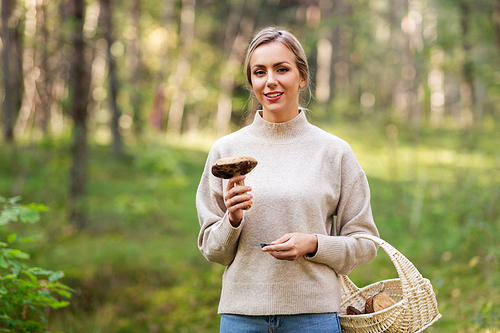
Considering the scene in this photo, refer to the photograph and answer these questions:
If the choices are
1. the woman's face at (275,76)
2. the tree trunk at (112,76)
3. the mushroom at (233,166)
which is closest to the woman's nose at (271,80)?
the woman's face at (275,76)

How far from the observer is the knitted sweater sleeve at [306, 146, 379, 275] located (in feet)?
7.01

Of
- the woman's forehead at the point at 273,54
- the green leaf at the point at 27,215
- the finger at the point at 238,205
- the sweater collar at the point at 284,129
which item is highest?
the woman's forehead at the point at 273,54

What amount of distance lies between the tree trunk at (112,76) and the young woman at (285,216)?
10.3 m

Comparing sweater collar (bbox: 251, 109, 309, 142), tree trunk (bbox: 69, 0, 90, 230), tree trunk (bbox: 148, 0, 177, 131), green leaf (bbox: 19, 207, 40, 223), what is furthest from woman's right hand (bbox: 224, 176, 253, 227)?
tree trunk (bbox: 148, 0, 177, 131)

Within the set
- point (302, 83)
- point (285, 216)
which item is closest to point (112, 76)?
point (302, 83)

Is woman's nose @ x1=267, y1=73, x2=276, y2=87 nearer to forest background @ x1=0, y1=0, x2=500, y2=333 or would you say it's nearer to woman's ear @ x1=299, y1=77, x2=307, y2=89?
woman's ear @ x1=299, y1=77, x2=307, y2=89

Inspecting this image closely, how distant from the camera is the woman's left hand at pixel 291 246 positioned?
1941 mm

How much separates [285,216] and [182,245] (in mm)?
6014

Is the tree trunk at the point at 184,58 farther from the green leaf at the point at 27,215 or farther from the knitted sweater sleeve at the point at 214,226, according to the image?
the knitted sweater sleeve at the point at 214,226

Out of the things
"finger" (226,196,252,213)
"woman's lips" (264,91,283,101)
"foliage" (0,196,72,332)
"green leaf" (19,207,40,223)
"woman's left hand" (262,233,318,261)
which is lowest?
"foliage" (0,196,72,332)

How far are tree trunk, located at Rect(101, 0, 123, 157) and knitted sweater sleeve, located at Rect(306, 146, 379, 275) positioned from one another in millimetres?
10564

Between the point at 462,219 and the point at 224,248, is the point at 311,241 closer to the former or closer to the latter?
the point at 224,248

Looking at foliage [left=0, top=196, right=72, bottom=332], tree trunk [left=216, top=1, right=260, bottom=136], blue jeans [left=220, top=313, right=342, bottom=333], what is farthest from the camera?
tree trunk [left=216, top=1, right=260, bottom=136]

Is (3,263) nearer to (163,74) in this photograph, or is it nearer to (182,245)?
(182,245)
